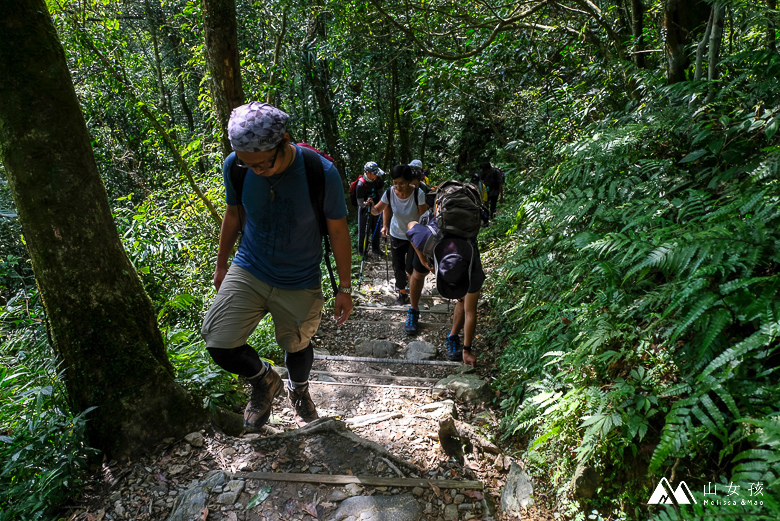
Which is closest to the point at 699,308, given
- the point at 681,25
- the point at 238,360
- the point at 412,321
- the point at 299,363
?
the point at 299,363

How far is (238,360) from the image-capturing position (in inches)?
115

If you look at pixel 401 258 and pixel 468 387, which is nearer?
pixel 468 387

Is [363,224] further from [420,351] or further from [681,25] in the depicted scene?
[681,25]

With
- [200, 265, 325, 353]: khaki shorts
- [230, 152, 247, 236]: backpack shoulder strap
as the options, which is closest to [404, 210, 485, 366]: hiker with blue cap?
[200, 265, 325, 353]: khaki shorts

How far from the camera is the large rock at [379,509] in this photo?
2.28 m

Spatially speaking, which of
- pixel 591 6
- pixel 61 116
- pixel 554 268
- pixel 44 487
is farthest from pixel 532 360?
pixel 591 6

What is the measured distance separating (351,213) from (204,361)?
13511 mm

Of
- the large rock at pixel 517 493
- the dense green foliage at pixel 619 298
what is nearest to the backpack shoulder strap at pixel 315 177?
the dense green foliage at pixel 619 298

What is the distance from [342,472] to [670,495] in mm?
1745

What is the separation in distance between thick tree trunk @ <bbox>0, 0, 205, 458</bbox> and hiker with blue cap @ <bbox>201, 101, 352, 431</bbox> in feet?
1.60

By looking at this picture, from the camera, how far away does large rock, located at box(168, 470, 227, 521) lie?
7.64 feet

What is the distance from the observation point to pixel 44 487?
7.59 ft

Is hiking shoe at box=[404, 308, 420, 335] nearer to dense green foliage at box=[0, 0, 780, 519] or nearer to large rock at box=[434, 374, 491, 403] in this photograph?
dense green foliage at box=[0, 0, 780, 519]

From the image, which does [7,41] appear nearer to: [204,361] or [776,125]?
[204,361]
